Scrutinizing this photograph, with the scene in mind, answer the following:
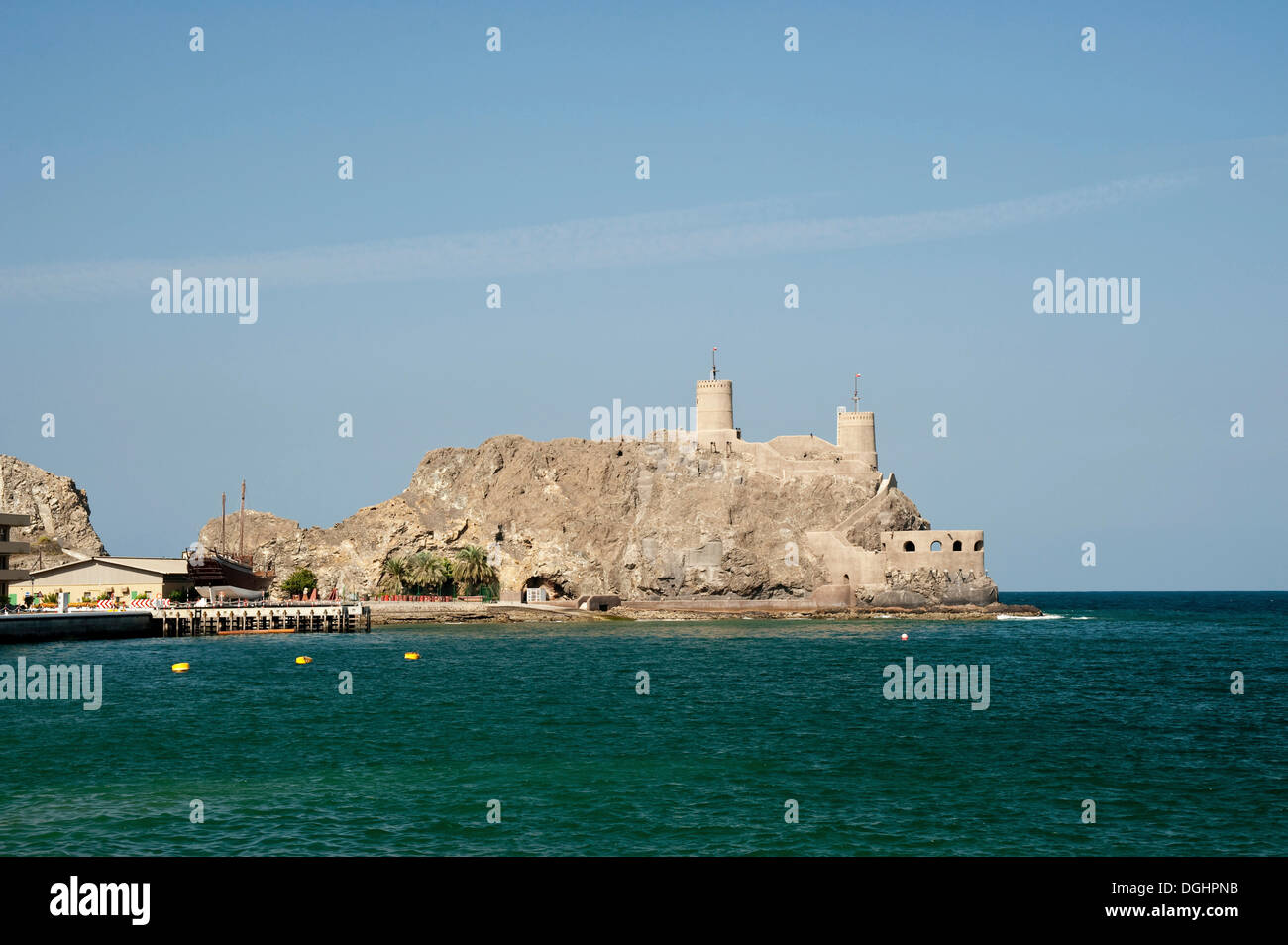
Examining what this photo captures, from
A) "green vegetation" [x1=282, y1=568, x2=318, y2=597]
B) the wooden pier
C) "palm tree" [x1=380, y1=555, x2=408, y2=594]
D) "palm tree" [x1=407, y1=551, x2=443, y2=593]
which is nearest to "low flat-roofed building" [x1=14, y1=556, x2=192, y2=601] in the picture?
the wooden pier

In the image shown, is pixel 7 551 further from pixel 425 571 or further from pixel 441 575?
pixel 441 575

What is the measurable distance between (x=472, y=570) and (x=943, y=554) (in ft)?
153

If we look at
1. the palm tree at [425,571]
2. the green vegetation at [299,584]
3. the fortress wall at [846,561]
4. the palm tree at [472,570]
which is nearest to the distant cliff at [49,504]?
the green vegetation at [299,584]

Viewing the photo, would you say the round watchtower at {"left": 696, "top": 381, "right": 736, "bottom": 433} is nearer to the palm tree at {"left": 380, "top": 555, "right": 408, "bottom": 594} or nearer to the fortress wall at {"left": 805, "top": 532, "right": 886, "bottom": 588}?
the fortress wall at {"left": 805, "top": 532, "right": 886, "bottom": 588}

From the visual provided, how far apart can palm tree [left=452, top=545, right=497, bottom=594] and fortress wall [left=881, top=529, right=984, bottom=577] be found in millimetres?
40456

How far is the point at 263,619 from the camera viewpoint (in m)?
97.0

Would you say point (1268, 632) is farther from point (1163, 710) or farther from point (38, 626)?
point (38, 626)

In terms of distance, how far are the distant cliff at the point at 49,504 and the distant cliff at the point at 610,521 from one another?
20133 millimetres

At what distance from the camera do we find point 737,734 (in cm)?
3731

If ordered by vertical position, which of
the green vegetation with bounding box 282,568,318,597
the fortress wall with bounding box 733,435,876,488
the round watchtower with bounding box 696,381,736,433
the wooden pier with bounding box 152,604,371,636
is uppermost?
the round watchtower with bounding box 696,381,736,433

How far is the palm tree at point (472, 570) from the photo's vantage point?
12006 cm

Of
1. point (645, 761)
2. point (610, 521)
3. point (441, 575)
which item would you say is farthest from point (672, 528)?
point (645, 761)

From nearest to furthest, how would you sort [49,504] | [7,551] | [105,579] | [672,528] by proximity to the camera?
[7,551] → [105,579] → [672,528] → [49,504]

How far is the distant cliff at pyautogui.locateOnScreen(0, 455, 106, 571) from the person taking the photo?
466 ft
